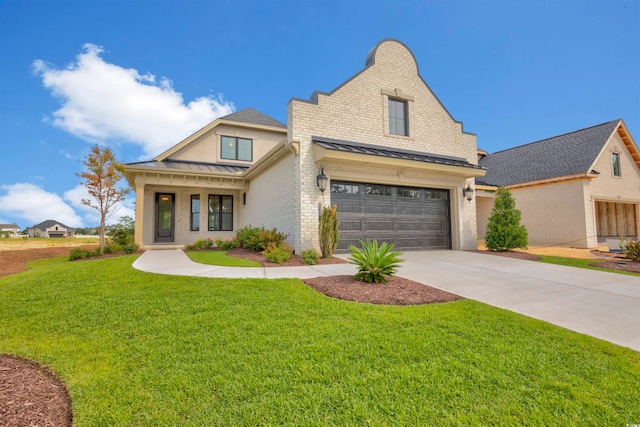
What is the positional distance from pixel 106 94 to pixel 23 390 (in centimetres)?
1232

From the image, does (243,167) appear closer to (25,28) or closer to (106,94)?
(106,94)

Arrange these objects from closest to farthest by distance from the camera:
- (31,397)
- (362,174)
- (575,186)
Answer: (31,397) → (362,174) → (575,186)

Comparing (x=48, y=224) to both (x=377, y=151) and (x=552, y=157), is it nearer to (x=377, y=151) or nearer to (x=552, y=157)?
(x=377, y=151)

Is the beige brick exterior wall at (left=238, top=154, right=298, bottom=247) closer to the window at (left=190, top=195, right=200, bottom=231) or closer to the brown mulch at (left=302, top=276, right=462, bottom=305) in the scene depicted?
the window at (left=190, top=195, right=200, bottom=231)

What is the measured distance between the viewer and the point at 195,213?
49.9ft

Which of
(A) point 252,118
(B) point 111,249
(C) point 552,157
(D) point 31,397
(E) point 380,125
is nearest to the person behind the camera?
(D) point 31,397

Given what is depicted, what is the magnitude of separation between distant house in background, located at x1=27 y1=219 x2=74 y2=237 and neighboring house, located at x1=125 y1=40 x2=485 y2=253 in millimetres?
51165

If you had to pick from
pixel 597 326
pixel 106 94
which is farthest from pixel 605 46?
pixel 106 94

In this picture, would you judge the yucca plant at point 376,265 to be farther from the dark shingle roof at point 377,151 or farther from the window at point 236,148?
the window at point 236,148

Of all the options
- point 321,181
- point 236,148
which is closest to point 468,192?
point 321,181

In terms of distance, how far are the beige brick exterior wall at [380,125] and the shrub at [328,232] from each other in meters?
0.39

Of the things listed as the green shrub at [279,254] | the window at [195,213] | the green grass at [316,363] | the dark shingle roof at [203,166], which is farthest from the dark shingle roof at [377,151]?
A: the window at [195,213]

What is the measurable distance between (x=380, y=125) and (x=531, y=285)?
733 centimetres

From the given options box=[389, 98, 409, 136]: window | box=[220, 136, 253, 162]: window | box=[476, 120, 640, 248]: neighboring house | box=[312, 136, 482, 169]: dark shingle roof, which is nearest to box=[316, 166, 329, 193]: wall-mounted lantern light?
box=[312, 136, 482, 169]: dark shingle roof
